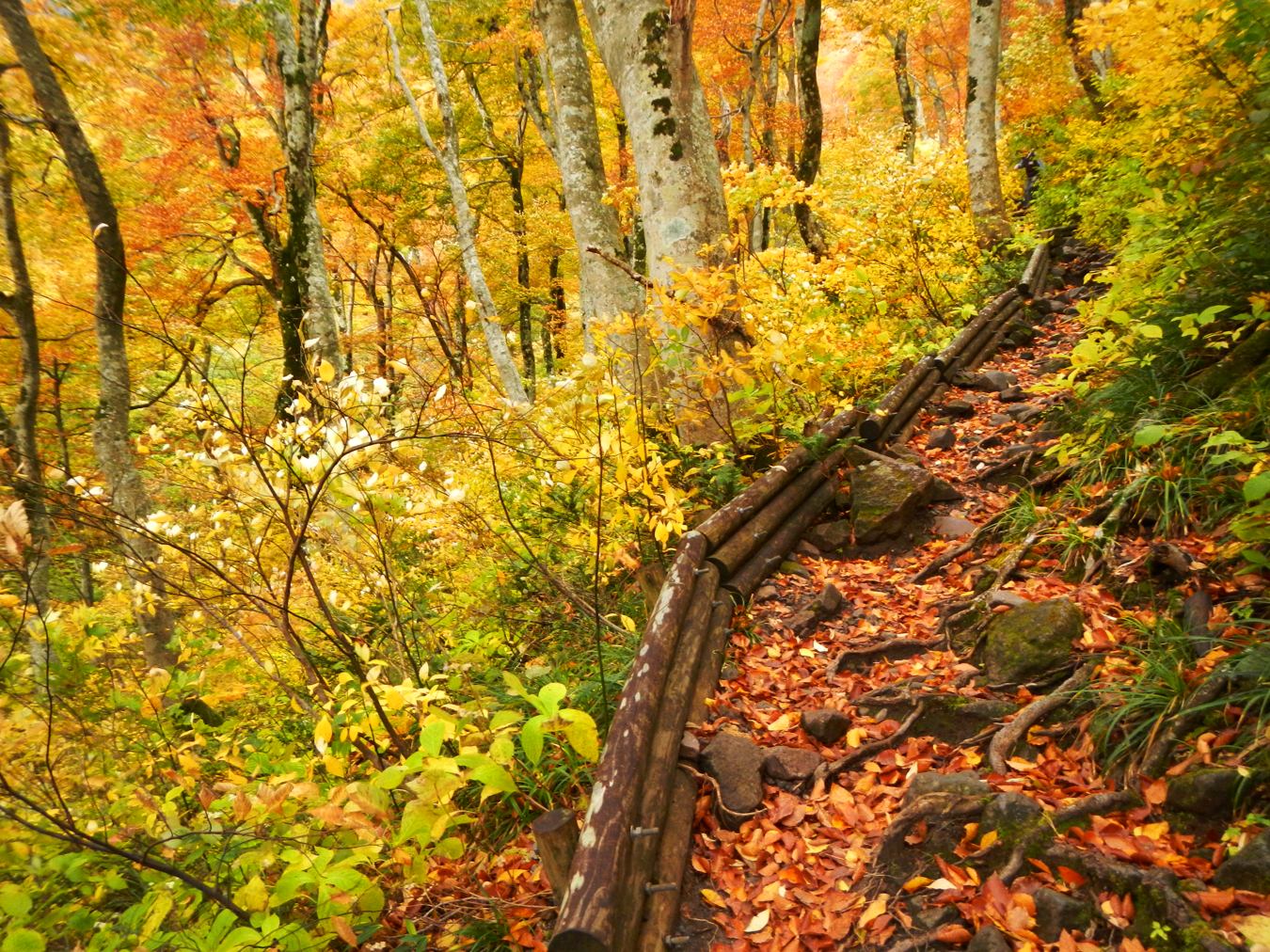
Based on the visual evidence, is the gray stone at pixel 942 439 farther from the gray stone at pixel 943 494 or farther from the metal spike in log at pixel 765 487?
the gray stone at pixel 943 494

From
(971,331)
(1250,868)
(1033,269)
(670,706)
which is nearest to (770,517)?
(670,706)

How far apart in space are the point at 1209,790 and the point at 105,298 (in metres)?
8.47

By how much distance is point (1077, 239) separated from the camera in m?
11.7

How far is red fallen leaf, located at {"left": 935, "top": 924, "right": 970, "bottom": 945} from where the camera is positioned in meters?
2.01

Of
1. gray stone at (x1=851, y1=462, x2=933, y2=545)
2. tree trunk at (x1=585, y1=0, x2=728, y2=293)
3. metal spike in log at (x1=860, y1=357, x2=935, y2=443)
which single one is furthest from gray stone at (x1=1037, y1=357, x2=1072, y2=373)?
tree trunk at (x1=585, y1=0, x2=728, y2=293)

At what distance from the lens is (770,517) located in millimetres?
4406

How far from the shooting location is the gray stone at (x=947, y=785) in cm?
243

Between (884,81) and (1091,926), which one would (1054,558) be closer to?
(1091,926)

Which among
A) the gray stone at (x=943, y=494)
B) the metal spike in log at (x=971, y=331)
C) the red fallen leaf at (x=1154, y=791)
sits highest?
the metal spike in log at (x=971, y=331)

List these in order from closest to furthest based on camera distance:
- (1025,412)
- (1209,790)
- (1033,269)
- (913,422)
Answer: (1209,790) < (1025,412) < (913,422) < (1033,269)

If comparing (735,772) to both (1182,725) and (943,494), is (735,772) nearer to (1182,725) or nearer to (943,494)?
(1182,725)

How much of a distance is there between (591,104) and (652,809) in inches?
322

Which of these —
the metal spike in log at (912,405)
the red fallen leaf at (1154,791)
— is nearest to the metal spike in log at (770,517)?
the metal spike in log at (912,405)

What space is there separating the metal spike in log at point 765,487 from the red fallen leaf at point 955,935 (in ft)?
7.18
